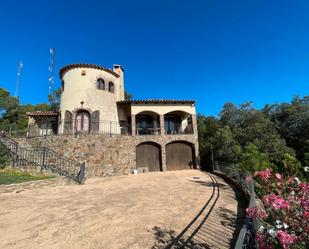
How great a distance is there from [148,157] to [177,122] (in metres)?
5.80

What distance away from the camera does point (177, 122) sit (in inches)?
862

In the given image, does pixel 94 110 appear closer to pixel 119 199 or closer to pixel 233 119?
pixel 119 199

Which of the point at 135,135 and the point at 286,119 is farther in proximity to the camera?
the point at 286,119

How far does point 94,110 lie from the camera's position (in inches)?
695

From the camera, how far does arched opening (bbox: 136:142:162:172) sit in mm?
18028

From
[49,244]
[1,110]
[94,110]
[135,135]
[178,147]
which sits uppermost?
[1,110]

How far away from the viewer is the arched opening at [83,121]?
17.5 m

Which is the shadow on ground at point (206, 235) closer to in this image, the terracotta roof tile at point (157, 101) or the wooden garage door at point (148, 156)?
the wooden garage door at point (148, 156)

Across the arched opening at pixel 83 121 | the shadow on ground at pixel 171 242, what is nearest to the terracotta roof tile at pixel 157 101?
the arched opening at pixel 83 121

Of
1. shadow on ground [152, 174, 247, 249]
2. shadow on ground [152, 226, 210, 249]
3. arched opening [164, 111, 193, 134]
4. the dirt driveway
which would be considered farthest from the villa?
shadow on ground [152, 226, 210, 249]

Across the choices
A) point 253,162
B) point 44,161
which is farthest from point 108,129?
point 253,162

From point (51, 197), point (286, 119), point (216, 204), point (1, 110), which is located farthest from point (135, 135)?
point (1, 110)

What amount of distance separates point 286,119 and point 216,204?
89.2 feet

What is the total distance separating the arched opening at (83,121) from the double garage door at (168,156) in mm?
4990
